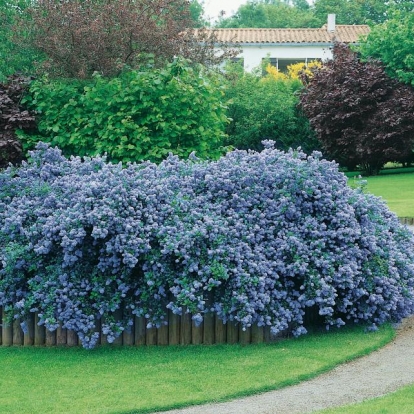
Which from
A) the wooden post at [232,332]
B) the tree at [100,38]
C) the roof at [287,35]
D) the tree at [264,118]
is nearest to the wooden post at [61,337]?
the wooden post at [232,332]

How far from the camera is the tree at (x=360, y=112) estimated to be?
A: 26.4 metres

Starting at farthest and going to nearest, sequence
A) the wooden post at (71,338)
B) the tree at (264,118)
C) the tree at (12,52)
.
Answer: the tree at (264,118) < the tree at (12,52) < the wooden post at (71,338)

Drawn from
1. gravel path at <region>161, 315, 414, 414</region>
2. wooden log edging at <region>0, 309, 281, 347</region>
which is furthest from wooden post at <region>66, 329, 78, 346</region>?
gravel path at <region>161, 315, 414, 414</region>

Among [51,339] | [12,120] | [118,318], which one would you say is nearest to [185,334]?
[118,318]

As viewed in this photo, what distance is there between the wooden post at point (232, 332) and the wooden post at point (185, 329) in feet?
1.18

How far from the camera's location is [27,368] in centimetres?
696

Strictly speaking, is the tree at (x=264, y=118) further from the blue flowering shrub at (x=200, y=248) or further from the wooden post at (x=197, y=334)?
the wooden post at (x=197, y=334)

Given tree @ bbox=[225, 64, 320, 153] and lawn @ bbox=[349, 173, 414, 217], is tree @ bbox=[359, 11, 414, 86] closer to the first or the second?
tree @ bbox=[225, 64, 320, 153]

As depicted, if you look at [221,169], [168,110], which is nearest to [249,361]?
[221,169]

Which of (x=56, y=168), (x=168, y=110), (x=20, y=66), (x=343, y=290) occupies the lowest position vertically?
(x=343, y=290)

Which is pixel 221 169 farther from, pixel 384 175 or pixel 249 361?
pixel 384 175

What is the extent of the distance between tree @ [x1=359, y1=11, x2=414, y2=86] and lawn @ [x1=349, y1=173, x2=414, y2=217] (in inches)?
142

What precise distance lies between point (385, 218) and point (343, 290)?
1366 mm

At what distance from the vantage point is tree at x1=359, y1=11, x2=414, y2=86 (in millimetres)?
27234
